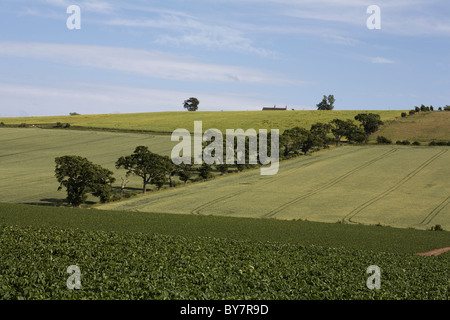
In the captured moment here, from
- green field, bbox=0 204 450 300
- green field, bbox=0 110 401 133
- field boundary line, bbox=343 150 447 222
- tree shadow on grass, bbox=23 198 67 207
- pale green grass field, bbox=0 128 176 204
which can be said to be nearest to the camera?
green field, bbox=0 204 450 300

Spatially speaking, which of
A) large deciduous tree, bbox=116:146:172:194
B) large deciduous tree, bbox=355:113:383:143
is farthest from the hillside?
large deciduous tree, bbox=116:146:172:194

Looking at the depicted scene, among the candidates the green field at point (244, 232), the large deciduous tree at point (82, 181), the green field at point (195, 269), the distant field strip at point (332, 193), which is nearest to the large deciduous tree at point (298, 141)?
the green field at point (244, 232)

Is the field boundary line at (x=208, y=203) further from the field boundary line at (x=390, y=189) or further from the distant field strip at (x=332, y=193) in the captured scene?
the field boundary line at (x=390, y=189)

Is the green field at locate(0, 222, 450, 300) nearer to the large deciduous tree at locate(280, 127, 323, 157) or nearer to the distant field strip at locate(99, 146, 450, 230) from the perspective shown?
the distant field strip at locate(99, 146, 450, 230)

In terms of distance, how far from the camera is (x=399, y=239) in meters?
42.1

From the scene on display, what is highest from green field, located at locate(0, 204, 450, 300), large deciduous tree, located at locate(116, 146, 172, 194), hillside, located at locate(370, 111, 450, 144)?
hillside, located at locate(370, 111, 450, 144)

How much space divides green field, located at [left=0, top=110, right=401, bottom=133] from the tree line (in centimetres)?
1405

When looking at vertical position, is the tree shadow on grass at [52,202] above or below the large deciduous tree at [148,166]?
below

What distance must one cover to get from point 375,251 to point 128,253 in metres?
17.1

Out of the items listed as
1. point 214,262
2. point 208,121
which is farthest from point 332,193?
point 208,121

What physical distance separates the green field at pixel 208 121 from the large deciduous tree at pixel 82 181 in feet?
193

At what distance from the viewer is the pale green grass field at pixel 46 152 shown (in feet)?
228

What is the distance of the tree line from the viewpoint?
63781mm
